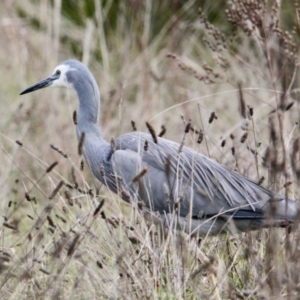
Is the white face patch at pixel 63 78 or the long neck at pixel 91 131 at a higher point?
the white face patch at pixel 63 78

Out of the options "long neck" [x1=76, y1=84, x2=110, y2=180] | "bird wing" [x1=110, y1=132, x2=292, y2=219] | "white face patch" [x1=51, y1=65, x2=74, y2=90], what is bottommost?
"bird wing" [x1=110, y1=132, x2=292, y2=219]

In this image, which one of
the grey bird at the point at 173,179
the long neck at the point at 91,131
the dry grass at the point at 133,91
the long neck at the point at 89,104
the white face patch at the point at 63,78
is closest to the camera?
the grey bird at the point at 173,179

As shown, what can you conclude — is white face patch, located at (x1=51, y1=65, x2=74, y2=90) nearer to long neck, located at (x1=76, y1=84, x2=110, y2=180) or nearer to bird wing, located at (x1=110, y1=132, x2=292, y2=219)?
long neck, located at (x1=76, y1=84, x2=110, y2=180)

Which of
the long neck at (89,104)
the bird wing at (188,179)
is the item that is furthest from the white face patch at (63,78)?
the bird wing at (188,179)

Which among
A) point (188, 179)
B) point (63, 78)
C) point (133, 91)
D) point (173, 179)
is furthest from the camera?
point (133, 91)

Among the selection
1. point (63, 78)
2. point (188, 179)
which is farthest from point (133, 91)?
Answer: point (188, 179)

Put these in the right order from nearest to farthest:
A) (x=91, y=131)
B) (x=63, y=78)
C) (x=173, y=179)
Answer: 1. (x=173, y=179)
2. (x=91, y=131)
3. (x=63, y=78)

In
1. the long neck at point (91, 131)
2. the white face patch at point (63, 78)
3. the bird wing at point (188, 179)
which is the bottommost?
the bird wing at point (188, 179)

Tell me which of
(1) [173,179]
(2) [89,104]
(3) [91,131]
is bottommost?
(1) [173,179]

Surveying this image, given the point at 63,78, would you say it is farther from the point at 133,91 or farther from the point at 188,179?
the point at 133,91

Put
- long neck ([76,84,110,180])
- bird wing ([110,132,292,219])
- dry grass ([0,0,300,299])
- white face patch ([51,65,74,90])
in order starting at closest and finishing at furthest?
1. bird wing ([110,132,292,219])
2. long neck ([76,84,110,180])
3. white face patch ([51,65,74,90])
4. dry grass ([0,0,300,299])

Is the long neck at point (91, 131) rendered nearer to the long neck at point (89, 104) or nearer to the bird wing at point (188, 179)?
the long neck at point (89, 104)

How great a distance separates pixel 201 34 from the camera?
8.53m

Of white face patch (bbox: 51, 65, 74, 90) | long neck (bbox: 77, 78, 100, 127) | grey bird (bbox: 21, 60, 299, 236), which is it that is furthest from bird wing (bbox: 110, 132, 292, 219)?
white face patch (bbox: 51, 65, 74, 90)
